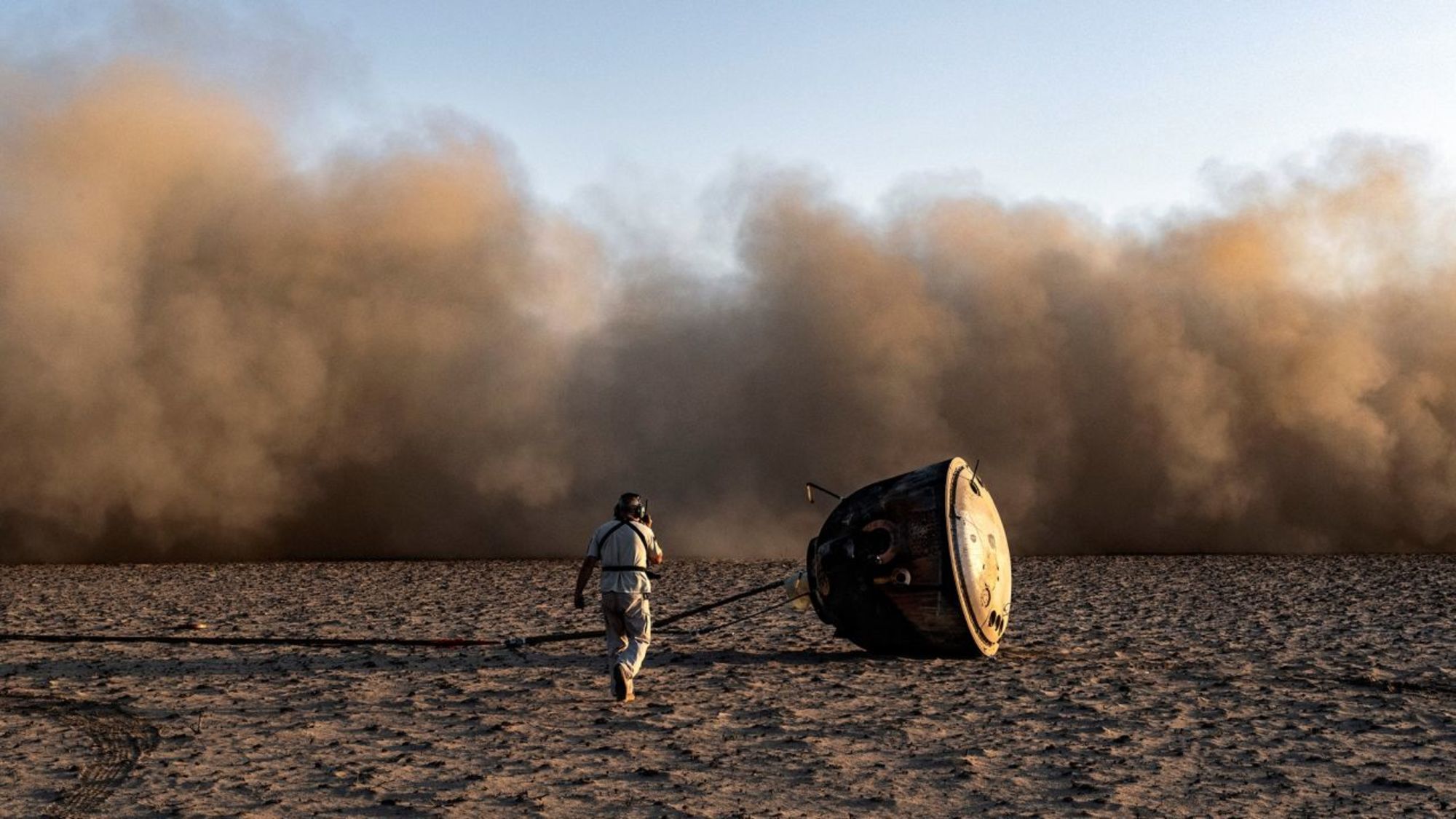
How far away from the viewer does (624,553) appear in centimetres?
890

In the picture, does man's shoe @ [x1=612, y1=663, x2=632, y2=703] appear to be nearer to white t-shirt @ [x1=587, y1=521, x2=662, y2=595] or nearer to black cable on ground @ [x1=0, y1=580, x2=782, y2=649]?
white t-shirt @ [x1=587, y1=521, x2=662, y2=595]

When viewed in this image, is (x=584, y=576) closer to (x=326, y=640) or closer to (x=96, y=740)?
(x=96, y=740)

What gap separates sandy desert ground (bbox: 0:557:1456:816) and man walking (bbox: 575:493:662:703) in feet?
0.93

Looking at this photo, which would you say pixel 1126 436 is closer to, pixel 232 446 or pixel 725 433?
pixel 725 433

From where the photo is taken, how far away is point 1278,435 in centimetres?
2822

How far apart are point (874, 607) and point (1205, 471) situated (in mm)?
19173

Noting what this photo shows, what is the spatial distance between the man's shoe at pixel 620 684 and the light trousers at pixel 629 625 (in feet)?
0.10

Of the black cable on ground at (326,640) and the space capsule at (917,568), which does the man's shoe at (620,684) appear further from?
the space capsule at (917,568)

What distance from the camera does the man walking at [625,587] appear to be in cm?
885

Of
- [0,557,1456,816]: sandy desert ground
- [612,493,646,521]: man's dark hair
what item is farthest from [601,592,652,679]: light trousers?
[612,493,646,521]: man's dark hair

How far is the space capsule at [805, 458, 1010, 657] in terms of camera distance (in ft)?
32.2

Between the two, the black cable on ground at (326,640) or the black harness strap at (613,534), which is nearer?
the black harness strap at (613,534)

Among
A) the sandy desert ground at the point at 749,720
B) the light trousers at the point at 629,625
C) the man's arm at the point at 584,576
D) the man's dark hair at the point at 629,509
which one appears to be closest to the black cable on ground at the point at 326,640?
the sandy desert ground at the point at 749,720

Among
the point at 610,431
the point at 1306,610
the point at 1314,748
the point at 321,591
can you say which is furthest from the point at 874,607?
the point at 610,431
